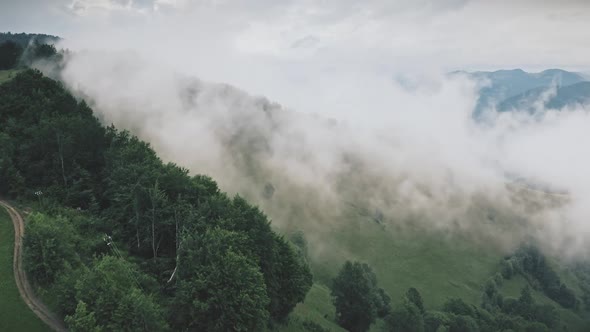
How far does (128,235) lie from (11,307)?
19.4m

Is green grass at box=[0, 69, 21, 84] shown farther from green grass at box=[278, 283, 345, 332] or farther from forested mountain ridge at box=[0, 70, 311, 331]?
green grass at box=[278, 283, 345, 332]

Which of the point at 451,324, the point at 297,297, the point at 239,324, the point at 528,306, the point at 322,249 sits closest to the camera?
the point at 239,324

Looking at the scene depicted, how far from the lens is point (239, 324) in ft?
150

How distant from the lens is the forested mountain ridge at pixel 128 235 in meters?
43.2

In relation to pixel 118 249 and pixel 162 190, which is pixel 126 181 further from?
pixel 118 249

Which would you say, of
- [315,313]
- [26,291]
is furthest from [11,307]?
[315,313]

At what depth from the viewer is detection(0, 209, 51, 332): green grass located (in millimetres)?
43750

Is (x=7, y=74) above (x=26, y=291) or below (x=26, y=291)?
above

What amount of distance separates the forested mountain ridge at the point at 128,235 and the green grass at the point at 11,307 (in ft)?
9.61

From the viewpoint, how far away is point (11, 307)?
4581 centimetres

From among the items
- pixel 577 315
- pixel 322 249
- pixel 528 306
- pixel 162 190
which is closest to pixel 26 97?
pixel 162 190

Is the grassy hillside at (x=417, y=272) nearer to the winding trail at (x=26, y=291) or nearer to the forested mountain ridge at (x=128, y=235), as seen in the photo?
the forested mountain ridge at (x=128, y=235)

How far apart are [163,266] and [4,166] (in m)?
38.3

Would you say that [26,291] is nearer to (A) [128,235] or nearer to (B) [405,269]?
(A) [128,235]
